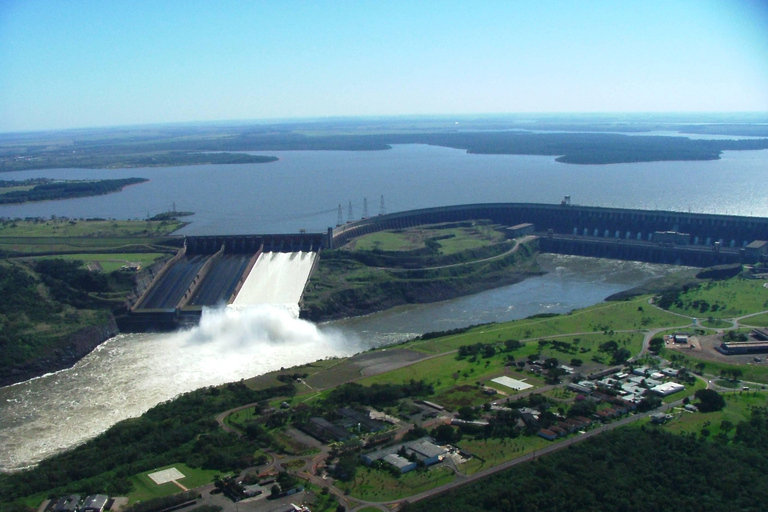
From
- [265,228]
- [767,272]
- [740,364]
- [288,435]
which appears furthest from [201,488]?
[265,228]

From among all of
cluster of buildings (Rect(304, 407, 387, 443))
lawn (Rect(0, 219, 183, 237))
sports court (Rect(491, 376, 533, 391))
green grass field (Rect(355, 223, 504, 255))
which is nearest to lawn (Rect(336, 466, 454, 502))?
cluster of buildings (Rect(304, 407, 387, 443))

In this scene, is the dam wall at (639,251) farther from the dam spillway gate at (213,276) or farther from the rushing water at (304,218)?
the dam spillway gate at (213,276)

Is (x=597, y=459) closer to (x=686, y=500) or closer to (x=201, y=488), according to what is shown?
(x=686, y=500)

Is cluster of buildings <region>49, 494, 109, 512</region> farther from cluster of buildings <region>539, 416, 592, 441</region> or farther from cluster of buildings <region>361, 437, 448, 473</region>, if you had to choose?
cluster of buildings <region>539, 416, 592, 441</region>

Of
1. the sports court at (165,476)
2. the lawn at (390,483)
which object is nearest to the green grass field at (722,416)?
the lawn at (390,483)

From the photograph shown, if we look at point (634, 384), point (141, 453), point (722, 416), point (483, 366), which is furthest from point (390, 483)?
point (722, 416)

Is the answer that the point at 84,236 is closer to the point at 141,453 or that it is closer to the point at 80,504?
the point at 141,453
